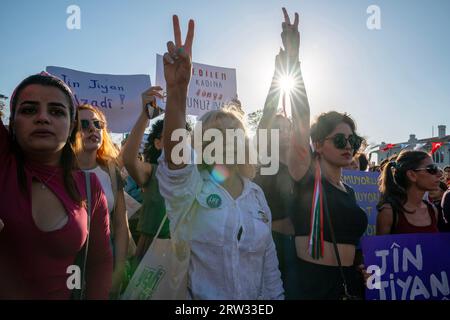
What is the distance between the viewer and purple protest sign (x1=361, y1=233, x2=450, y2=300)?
2.39m

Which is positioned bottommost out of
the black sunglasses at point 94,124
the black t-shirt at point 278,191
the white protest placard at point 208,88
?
the black t-shirt at point 278,191

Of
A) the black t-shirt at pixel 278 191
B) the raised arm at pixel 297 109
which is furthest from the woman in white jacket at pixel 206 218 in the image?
the black t-shirt at pixel 278 191

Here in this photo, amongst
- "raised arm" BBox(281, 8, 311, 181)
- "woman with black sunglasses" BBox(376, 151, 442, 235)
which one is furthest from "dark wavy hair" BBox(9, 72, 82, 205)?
"woman with black sunglasses" BBox(376, 151, 442, 235)

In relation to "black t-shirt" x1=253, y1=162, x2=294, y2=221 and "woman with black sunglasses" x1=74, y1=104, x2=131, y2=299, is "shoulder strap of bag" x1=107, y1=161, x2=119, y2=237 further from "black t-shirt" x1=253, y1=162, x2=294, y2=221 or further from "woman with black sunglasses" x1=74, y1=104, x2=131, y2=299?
"black t-shirt" x1=253, y1=162, x2=294, y2=221

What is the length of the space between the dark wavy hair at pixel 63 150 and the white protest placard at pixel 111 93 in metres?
3.59

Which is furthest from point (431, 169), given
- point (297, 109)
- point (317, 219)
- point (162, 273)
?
point (162, 273)

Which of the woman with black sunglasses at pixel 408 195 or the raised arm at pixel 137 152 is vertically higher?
the raised arm at pixel 137 152

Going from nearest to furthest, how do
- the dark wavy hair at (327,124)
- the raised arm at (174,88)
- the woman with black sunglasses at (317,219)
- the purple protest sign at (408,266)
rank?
the raised arm at (174,88), the woman with black sunglasses at (317,219), the purple protest sign at (408,266), the dark wavy hair at (327,124)

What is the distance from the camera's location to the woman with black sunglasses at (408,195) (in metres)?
2.75

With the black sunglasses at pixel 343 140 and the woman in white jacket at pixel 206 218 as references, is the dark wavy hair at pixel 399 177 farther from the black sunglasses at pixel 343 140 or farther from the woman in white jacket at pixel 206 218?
the woman in white jacket at pixel 206 218

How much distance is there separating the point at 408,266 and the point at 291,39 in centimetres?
174

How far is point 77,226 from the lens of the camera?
5.13 feet

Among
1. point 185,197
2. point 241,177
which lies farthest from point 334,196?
point 185,197

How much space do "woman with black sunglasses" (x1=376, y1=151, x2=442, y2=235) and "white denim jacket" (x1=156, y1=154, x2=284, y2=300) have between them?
4.63 feet
